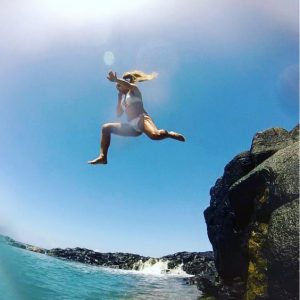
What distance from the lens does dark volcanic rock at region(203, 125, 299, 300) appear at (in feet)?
35.7

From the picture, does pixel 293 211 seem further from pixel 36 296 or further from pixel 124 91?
pixel 36 296

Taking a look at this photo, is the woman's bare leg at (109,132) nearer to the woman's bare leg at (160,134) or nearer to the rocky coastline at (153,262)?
the woman's bare leg at (160,134)

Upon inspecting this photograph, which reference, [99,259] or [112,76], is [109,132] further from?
[99,259]

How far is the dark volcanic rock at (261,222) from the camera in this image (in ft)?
35.7

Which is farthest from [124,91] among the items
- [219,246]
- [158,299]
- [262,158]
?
[158,299]

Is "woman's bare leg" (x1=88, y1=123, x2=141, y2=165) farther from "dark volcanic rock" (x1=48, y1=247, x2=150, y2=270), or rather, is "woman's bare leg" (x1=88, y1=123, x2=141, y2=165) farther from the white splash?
"dark volcanic rock" (x1=48, y1=247, x2=150, y2=270)

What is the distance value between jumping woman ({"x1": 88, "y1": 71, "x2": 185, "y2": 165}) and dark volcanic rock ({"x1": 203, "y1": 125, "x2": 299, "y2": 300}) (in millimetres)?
4914

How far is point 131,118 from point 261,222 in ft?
24.6

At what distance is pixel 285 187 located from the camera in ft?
39.0

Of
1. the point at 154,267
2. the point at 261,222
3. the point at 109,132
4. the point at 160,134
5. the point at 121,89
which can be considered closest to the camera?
the point at 160,134

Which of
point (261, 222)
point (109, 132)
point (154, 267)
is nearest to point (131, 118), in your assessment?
point (109, 132)

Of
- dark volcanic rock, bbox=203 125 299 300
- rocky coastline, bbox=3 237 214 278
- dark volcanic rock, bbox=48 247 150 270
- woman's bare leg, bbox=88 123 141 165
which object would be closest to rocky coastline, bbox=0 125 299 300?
dark volcanic rock, bbox=203 125 299 300

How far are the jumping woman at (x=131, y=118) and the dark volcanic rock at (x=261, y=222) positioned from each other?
4.91 meters

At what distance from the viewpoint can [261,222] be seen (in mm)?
14172
